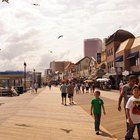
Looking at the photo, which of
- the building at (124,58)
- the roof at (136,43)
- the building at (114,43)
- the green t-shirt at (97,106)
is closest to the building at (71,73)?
the building at (114,43)

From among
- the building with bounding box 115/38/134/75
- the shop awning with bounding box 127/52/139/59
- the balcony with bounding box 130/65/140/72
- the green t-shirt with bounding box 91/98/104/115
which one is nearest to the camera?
the green t-shirt with bounding box 91/98/104/115

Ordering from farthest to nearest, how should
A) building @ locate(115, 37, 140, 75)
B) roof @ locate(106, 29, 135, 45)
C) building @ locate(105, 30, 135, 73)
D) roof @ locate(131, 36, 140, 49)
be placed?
roof @ locate(106, 29, 135, 45), building @ locate(105, 30, 135, 73), roof @ locate(131, 36, 140, 49), building @ locate(115, 37, 140, 75)

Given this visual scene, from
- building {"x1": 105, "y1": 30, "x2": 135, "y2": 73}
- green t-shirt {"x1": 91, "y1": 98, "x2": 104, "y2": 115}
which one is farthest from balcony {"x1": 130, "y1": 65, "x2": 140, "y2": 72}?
green t-shirt {"x1": 91, "y1": 98, "x2": 104, "y2": 115}

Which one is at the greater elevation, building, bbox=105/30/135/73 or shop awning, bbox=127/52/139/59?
building, bbox=105/30/135/73

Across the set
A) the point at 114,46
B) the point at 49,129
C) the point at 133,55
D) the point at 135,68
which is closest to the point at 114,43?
the point at 114,46

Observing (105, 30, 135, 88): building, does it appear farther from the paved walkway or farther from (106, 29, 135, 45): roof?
the paved walkway

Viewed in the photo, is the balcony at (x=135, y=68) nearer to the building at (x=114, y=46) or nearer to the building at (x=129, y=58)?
the building at (x=129, y=58)

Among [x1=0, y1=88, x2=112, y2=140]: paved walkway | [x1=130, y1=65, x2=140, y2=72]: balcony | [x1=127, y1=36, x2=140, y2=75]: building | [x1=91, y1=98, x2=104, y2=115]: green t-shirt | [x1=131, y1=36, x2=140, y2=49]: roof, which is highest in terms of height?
[x1=131, y1=36, x2=140, y2=49]: roof

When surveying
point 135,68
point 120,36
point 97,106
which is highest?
point 120,36

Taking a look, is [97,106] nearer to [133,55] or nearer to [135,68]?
[135,68]

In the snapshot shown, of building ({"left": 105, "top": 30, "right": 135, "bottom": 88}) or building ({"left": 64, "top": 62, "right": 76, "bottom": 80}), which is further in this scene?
building ({"left": 64, "top": 62, "right": 76, "bottom": 80})

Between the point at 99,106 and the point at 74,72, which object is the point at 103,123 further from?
the point at 74,72

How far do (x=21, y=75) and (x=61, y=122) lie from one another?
11782cm

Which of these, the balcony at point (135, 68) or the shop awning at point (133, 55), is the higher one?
the shop awning at point (133, 55)
